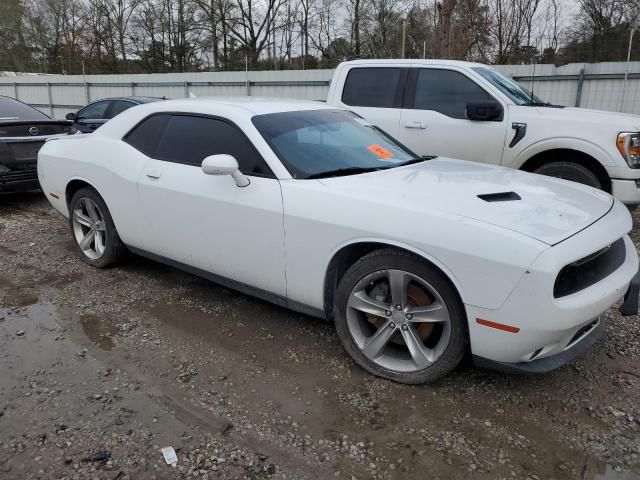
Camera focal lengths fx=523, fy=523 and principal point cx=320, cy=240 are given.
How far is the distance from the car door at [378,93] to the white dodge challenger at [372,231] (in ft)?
6.67

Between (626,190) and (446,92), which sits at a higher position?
(446,92)

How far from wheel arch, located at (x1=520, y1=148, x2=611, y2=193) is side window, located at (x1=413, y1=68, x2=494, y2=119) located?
2.77 ft

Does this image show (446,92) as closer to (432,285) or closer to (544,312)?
(432,285)

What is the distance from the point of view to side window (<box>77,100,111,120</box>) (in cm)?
1096

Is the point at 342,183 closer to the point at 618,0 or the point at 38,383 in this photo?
the point at 38,383

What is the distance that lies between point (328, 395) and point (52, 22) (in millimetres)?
42672

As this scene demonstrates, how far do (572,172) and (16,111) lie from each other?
7464 mm

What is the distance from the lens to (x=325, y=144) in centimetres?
371

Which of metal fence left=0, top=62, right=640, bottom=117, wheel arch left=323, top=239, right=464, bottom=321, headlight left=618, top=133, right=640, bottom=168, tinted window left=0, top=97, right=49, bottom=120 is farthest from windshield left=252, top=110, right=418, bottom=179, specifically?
tinted window left=0, top=97, right=49, bottom=120

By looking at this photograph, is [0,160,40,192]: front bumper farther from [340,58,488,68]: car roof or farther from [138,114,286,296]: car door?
[340,58,488,68]: car roof

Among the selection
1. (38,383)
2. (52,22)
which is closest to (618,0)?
(38,383)

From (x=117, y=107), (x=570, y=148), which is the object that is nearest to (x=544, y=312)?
(x=570, y=148)

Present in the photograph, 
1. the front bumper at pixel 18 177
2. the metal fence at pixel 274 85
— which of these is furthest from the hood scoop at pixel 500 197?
the front bumper at pixel 18 177

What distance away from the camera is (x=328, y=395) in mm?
2902
